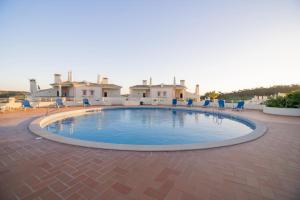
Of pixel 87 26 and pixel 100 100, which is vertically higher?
pixel 87 26

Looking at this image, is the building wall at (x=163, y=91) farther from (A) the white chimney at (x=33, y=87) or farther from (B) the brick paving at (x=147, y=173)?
(B) the brick paving at (x=147, y=173)

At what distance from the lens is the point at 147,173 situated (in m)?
2.32

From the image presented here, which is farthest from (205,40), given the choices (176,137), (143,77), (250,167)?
(143,77)

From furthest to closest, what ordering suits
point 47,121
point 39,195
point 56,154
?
point 47,121 → point 56,154 → point 39,195

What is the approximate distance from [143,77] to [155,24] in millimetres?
16847

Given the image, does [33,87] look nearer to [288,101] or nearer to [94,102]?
[94,102]

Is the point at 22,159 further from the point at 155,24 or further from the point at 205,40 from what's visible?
the point at 205,40

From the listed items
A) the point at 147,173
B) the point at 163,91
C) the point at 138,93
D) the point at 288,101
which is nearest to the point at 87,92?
the point at 138,93

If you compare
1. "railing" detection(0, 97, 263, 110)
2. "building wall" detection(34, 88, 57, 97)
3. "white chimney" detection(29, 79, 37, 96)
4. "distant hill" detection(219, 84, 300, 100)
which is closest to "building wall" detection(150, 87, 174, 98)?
"railing" detection(0, 97, 263, 110)

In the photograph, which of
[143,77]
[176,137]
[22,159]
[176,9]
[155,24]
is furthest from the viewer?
[143,77]

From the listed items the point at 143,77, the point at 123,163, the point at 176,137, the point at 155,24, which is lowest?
the point at 176,137

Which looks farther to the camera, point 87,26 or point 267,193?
point 87,26

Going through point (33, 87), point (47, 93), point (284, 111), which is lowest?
point (284, 111)

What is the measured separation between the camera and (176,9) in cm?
932
